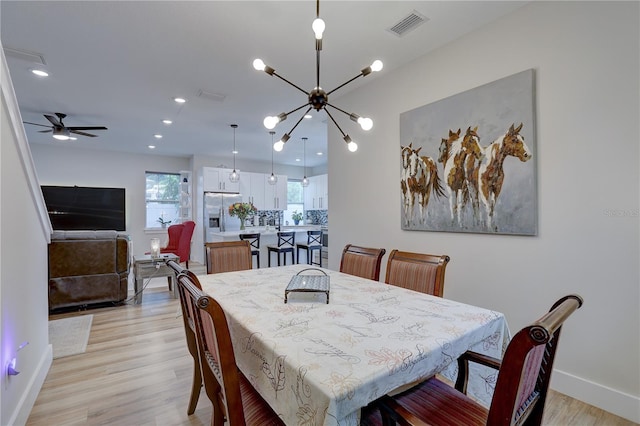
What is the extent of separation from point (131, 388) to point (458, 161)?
10.1 ft

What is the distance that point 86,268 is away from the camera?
384 cm

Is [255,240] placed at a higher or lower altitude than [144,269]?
higher

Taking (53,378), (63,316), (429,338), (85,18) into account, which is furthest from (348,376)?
(63,316)

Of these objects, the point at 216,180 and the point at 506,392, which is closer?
the point at 506,392

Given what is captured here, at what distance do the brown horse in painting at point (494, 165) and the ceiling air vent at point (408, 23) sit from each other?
1.09 m

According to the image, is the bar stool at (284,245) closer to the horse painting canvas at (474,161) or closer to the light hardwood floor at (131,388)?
the light hardwood floor at (131,388)

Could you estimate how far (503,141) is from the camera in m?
2.29

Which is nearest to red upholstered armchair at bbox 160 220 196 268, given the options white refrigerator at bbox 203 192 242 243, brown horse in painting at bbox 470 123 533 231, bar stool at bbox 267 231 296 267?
white refrigerator at bbox 203 192 242 243

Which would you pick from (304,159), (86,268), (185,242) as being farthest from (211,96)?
(304,159)

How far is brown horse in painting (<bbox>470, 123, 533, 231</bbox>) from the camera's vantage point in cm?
222

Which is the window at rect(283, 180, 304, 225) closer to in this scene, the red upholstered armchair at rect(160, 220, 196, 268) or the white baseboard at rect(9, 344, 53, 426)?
the red upholstered armchair at rect(160, 220, 196, 268)

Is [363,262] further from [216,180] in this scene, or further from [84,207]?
[84,207]

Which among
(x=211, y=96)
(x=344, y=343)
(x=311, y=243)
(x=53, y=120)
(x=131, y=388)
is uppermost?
(x=211, y=96)

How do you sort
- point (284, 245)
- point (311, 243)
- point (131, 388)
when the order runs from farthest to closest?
1. point (311, 243)
2. point (284, 245)
3. point (131, 388)
